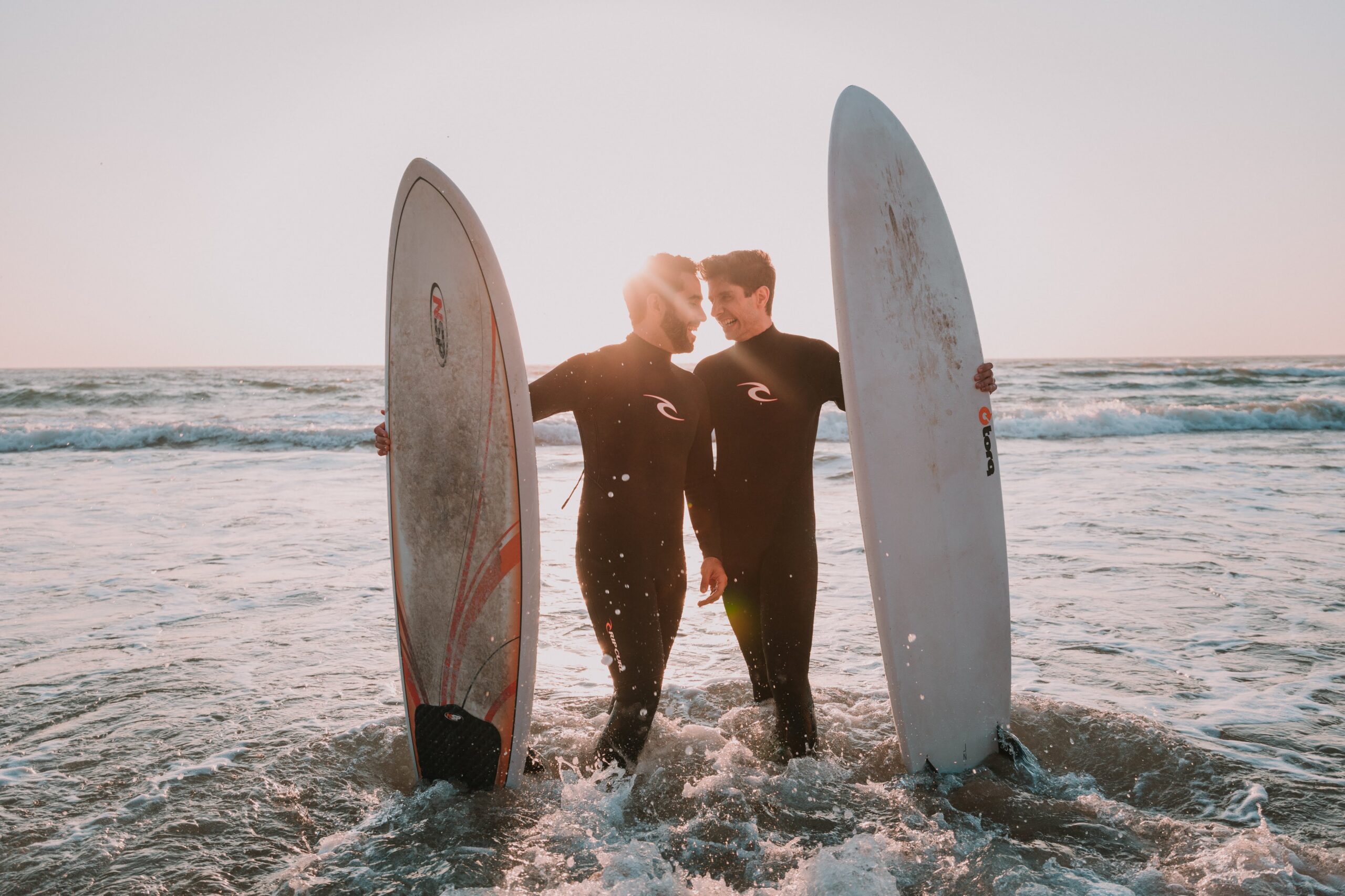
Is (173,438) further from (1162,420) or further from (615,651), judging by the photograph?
(1162,420)

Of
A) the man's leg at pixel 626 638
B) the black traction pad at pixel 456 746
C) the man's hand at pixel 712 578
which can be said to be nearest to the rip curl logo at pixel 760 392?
the man's hand at pixel 712 578

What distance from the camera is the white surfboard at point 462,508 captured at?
2.67 m

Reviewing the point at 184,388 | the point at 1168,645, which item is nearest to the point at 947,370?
the point at 1168,645

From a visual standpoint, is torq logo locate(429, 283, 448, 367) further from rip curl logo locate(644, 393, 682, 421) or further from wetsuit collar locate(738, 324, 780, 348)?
wetsuit collar locate(738, 324, 780, 348)

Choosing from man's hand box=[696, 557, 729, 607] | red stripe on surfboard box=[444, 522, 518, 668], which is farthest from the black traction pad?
man's hand box=[696, 557, 729, 607]

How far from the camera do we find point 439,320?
285 cm

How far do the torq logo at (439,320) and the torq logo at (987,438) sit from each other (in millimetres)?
1971

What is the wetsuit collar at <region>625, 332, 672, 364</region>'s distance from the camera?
2.65m

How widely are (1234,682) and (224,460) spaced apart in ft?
46.0

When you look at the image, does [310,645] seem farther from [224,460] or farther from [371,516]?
[224,460]

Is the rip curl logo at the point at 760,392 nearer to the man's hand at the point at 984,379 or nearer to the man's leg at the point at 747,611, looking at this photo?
the man's leg at the point at 747,611

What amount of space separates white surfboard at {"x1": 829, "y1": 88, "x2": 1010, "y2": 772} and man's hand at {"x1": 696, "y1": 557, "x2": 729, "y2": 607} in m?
0.51

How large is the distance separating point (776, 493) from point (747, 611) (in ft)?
1.51

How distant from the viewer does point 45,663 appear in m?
3.86
